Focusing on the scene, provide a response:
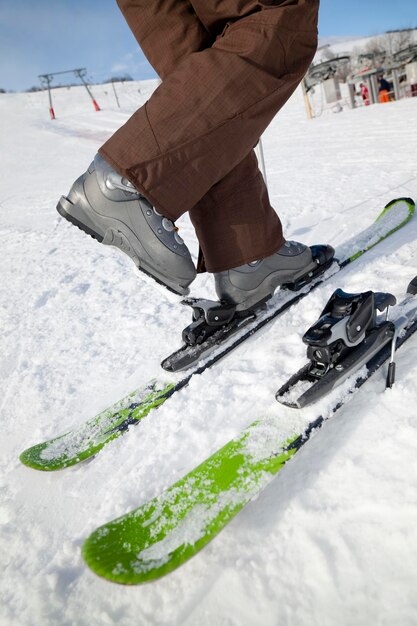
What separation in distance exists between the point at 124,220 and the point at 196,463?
66 cm

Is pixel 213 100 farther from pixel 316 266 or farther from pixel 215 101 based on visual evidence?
pixel 316 266

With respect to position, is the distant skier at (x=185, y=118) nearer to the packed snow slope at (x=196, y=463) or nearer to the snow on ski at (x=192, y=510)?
the packed snow slope at (x=196, y=463)

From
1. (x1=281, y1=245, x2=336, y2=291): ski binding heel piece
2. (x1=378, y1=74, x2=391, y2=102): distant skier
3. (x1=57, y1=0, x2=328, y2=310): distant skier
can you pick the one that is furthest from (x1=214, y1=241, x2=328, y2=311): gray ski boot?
(x1=378, y1=74, x2=391, y2=102): distant skier

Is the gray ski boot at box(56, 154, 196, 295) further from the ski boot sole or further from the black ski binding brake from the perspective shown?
the black ski binding brake

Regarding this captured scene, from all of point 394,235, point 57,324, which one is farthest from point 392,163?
point 57,324

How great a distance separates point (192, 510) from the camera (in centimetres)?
83

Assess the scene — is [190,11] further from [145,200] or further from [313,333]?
[313,333]

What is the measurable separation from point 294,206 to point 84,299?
1.77 m

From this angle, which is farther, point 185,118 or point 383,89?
point 383,89

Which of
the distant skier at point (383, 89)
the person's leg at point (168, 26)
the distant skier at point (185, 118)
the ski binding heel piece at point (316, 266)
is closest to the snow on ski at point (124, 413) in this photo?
the ski binding heel piece at point (316, 266)

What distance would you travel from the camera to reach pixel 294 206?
10.4 feet

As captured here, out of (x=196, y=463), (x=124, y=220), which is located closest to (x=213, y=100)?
(x=124, y=220)

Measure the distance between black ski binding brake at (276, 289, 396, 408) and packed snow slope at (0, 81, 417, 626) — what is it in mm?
67

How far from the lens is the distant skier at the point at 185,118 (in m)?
1.01
